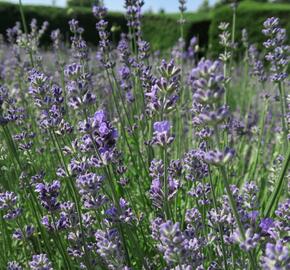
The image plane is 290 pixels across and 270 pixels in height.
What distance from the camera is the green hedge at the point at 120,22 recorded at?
15203 millimetres

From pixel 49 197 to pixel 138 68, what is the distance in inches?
55.1

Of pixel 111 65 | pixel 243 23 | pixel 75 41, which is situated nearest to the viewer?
pixel 111 65

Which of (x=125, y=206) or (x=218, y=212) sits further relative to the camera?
(x=125, y=206)

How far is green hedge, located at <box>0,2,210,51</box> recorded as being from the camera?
1520 cm

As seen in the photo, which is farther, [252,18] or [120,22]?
[120,22]

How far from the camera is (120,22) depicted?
17188mm

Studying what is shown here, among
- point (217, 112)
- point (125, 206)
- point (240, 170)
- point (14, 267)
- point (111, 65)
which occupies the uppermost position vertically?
point (217, 112)

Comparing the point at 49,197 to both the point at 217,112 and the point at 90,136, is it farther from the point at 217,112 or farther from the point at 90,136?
the point at 217,112

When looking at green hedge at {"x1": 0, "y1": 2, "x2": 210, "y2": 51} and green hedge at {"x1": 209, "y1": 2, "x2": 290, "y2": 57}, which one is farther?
green hedge at {"x1": 0, "y1": 2, "x2": 210, "y2": 51}

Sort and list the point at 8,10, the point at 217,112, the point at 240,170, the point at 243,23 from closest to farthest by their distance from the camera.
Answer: the point at 217,112 < the point at 240,170 < the point at 243,23 < the point at 8,10

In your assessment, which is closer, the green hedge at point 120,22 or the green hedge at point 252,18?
the green hedge at point 252,18

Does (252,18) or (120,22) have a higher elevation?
(252,18)

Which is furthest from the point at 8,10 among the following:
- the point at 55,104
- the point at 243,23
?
the point at 55,104

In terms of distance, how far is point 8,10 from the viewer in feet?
51.4
